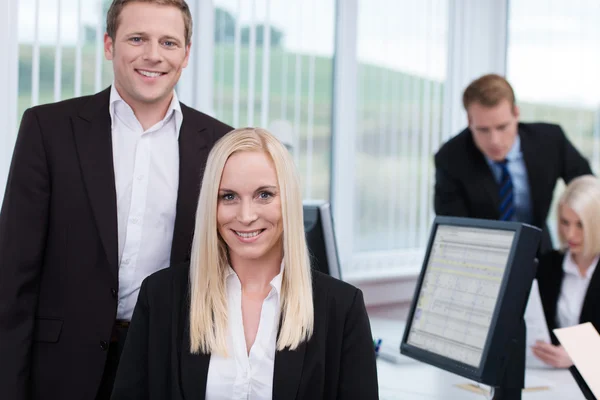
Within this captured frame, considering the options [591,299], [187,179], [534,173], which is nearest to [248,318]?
[187,179]

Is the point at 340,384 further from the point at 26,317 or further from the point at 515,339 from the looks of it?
the point at 26,317

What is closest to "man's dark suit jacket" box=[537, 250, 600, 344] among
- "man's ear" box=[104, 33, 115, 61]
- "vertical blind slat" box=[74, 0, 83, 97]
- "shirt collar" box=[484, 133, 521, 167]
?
"shirt collar" box=[484, 133, 521, 167]

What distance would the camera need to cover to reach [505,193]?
3303 millimetres

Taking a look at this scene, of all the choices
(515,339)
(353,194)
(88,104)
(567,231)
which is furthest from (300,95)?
(515,339)

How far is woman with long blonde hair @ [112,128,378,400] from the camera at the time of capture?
1657 mm

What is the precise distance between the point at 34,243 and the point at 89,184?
19 centimetres

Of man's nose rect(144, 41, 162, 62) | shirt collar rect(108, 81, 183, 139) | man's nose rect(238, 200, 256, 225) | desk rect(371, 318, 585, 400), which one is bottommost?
desk rect(371, 318, 585, 400)

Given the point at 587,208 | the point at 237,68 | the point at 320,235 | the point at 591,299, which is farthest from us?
the point at 237,68

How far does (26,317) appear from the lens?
1.84 m

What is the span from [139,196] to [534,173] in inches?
78.9

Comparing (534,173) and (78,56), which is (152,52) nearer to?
(78,56)

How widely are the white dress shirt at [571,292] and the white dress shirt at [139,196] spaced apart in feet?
5.23

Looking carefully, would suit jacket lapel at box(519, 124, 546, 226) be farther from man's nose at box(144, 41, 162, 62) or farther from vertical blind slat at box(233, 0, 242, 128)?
man's nose at box(144, 41, 162, 62)

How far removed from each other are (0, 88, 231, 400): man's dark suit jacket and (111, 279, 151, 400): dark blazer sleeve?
201mm
